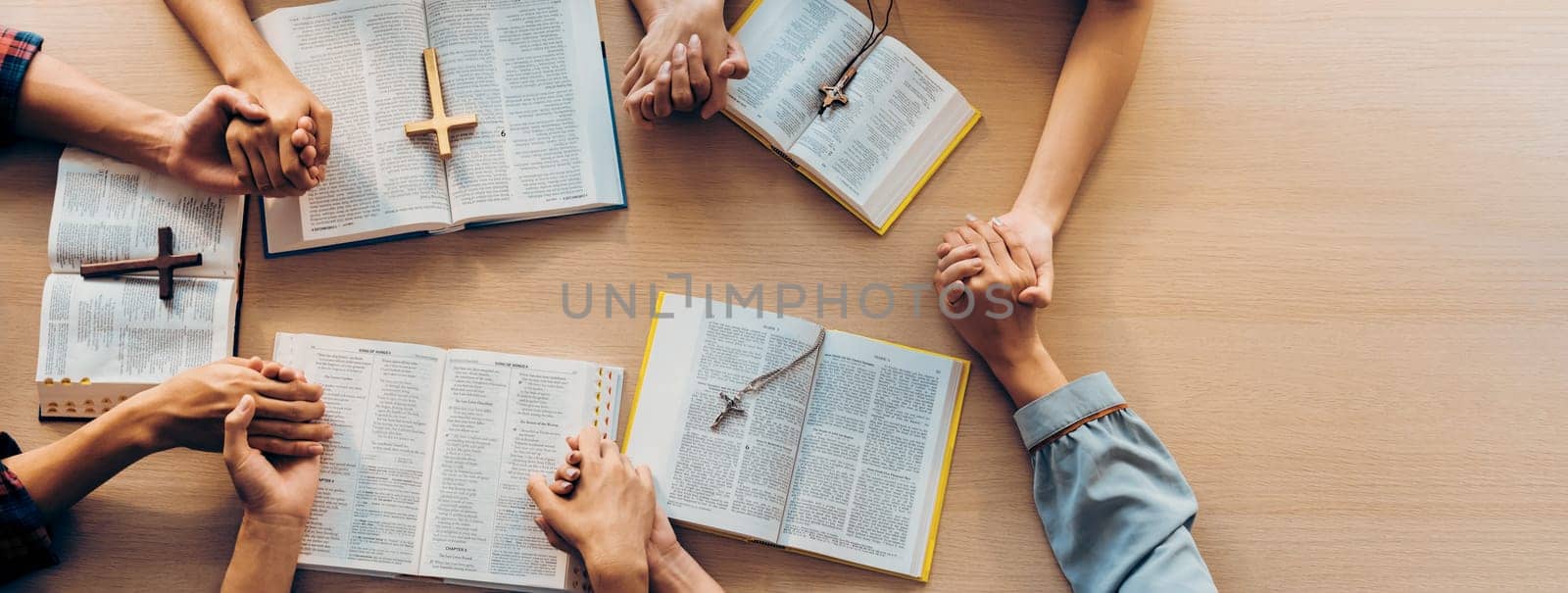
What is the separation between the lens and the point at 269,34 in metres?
1.27

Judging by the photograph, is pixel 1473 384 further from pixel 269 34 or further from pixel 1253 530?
pixel 269 34

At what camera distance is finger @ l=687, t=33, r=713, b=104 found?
48.4 inches

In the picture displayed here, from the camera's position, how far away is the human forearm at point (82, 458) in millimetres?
1140

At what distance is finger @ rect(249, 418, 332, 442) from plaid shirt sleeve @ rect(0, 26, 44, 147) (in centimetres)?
51

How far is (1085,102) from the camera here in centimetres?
131

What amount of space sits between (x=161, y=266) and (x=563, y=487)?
0.59 meters

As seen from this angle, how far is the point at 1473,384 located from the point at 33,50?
1.98m

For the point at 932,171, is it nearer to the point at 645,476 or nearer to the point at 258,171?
the point at 645,476

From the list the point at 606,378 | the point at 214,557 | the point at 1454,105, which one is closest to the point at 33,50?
the point at 214,557

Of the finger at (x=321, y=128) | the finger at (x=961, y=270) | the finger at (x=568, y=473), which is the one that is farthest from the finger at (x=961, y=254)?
the finger at (x=321, y=128)

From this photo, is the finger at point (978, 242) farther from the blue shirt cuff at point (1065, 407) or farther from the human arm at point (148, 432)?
the human arm at point (148, 432)

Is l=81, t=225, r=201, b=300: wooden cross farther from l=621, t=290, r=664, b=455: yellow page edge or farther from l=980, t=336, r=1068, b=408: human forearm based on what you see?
l=980, t=336, r=1068, b=408: human forearm

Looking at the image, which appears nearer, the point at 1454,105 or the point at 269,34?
the point at 269,34

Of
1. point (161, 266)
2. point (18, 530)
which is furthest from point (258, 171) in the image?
point (18, 530)
